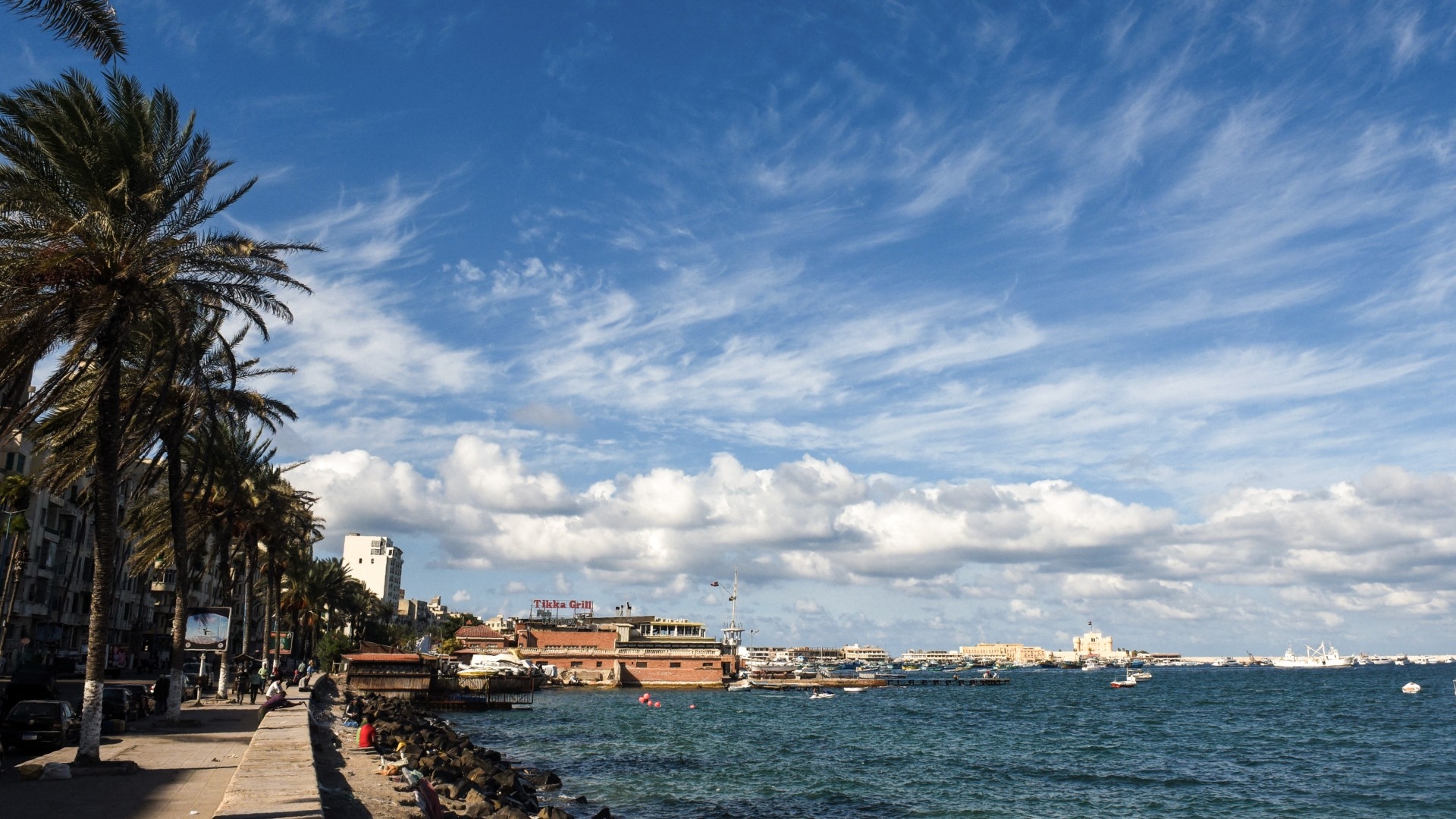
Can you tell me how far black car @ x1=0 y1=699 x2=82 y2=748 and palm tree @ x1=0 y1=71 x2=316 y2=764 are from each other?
643 cm

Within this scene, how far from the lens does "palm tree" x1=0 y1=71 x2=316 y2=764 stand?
66.5 ft

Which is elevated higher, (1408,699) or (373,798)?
(373,798)

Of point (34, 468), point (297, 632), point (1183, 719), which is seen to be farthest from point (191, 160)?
point (297, 632)

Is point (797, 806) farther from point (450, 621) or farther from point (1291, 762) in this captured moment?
point (450, 621)

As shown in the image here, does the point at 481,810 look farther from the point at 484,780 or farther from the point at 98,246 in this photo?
the point at 98,246

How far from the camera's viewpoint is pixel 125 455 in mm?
29875

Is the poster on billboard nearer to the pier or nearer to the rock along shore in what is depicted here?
the rock along shore

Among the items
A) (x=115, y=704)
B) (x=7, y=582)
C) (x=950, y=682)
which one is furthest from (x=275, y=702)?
(x=950, y=682)

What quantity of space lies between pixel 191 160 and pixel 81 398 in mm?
10787

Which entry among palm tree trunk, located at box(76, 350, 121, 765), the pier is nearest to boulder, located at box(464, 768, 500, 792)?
palm tree trunk, located at box(76, 350, 121, 765)

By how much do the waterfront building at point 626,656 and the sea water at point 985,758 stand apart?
27.3m

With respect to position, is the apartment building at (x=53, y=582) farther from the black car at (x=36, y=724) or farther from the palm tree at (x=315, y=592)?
the black car at (x=36, y=724)

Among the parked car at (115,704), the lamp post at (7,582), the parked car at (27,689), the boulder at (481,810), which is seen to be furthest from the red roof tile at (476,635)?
the boulder at (481,810)

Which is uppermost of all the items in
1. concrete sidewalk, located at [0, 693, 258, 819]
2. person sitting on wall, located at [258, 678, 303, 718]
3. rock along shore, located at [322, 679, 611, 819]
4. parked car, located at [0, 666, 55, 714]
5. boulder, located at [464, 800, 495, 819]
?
parked car, located at [0, 666, 55, 714]
